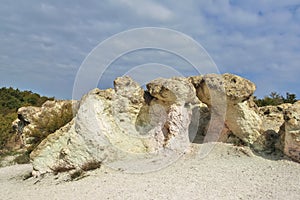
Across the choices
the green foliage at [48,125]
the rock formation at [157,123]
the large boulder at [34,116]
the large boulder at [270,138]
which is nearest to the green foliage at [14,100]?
the large boulder at [34,116]

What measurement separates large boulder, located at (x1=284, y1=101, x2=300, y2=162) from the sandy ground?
28cm

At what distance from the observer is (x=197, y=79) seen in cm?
868

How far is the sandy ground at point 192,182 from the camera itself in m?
5.73

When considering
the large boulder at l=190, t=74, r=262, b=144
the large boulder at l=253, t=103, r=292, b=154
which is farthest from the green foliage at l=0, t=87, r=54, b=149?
the large boulder at l=253, t=103, r=292, b=154

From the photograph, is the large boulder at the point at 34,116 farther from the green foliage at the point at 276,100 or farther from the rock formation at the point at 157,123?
the green foliage at the point at 276,100

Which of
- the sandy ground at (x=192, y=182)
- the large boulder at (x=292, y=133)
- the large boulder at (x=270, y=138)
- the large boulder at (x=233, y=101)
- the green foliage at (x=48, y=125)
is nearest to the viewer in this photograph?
the sandy ground at (x=192, y=182)

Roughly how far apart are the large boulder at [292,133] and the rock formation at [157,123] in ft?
0.65

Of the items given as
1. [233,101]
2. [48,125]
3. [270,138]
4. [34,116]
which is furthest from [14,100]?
[270,138]

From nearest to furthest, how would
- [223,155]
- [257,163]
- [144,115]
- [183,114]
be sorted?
[257,163] < [223,155] < [183,114] < [144,115]

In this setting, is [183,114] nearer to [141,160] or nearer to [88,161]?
[141,160]

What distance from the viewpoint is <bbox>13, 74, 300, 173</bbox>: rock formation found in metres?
8.12

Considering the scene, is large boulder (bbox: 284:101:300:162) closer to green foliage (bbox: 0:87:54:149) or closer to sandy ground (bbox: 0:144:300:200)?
sandy ground (bbox: 0:144:300:200)

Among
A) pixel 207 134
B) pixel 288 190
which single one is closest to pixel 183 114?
pixel 207 134

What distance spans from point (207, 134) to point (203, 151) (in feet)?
2.73
